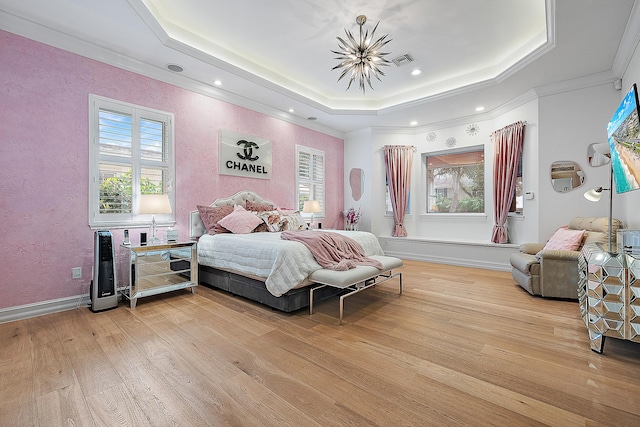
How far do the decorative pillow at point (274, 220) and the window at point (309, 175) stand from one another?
4.41 ft

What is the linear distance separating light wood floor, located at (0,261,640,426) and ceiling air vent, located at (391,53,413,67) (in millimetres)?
3336

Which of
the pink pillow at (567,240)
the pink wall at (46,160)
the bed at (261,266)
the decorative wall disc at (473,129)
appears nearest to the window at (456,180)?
the decorative wall disc at (473,129)

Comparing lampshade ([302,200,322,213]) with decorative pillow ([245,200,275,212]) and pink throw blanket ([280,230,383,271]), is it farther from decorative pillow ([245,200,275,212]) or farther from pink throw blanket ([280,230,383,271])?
pink throw blanket ([280,230,383,271])

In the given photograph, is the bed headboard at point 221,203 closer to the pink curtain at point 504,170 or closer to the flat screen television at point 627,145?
the pink curtain at point 504,170

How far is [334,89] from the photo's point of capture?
5109mm

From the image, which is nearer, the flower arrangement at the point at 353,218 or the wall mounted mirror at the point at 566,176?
the wall mounted mirror at the point at 566,176

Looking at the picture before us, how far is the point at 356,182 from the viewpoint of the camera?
6.71m

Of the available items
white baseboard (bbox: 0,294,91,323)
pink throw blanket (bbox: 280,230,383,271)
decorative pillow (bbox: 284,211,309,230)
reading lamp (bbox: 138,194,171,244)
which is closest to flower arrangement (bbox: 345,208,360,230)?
decorative pillow (bbox: 284,211,309,230)

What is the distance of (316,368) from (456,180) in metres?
5.39

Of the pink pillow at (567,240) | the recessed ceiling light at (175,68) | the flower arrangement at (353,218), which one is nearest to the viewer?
the pink pillow at (567,240)

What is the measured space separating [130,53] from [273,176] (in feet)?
8.72

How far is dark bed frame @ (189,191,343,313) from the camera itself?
9.42 feet

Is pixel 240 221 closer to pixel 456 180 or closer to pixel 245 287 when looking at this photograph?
pixel 245 287

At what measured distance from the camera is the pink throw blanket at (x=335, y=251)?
2.93 m
